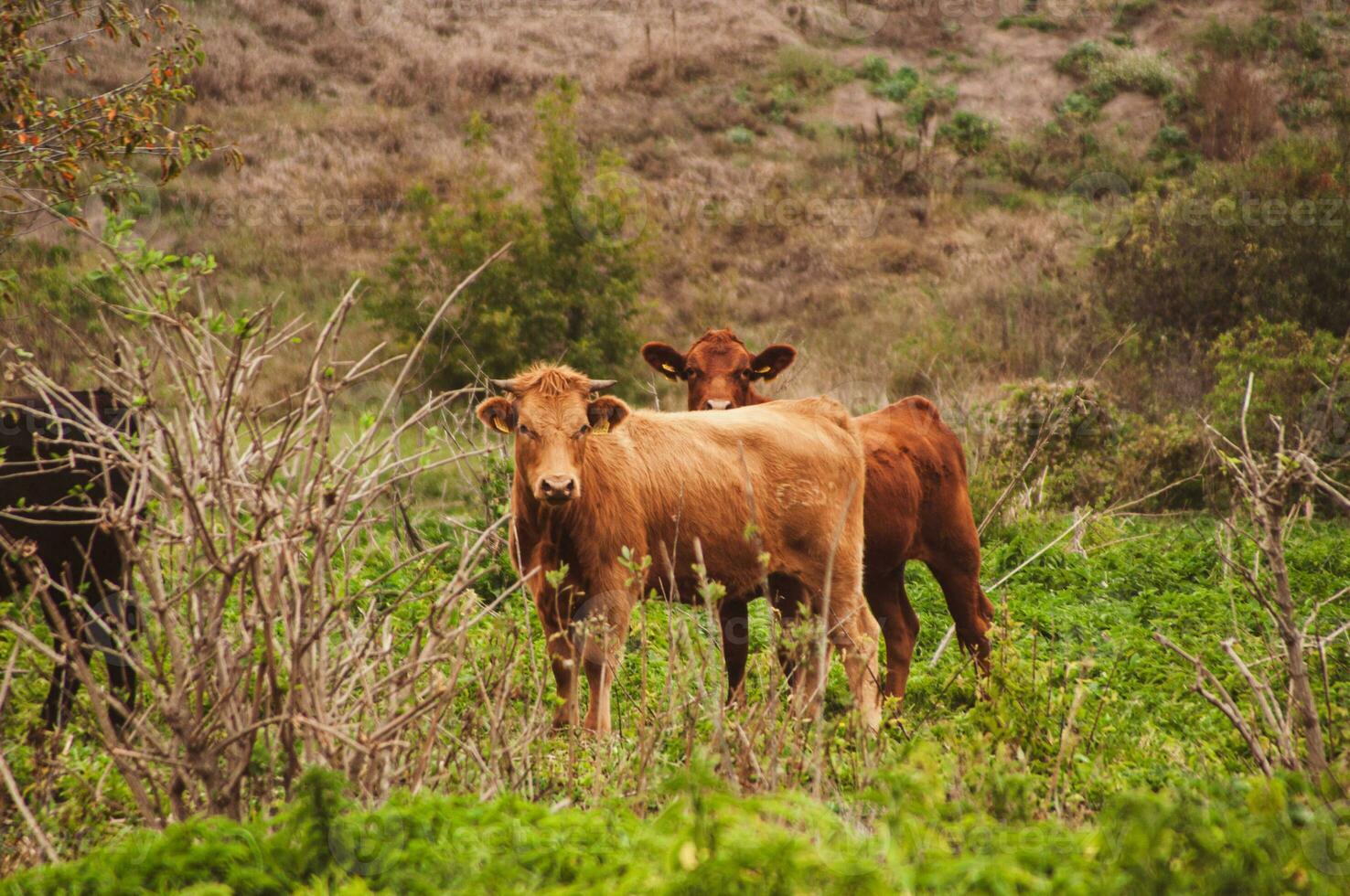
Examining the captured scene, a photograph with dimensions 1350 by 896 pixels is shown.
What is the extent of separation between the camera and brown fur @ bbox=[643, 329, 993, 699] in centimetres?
732

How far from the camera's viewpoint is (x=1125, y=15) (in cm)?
4538

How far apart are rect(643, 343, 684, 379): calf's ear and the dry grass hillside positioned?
426 inches

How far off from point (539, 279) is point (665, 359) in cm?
1283

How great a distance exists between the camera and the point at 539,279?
21.8 m

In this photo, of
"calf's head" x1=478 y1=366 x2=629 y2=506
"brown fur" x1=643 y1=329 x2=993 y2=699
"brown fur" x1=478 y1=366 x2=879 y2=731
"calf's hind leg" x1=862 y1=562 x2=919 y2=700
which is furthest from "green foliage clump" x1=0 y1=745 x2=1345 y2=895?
"brown fur" x1=643 y1=329 x2=993 y2=699

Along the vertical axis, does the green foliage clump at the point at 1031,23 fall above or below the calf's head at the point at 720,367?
above

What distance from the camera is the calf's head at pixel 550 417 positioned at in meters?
6.08

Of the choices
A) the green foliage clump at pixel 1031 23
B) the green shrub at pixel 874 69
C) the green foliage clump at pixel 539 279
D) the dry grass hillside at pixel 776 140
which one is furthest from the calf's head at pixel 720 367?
the green foliage clump at pixel 1031 23

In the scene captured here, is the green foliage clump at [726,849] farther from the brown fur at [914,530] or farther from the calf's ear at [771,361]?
the calf's ear at [771,361]

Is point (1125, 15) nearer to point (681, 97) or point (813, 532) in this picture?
point (681, 97)

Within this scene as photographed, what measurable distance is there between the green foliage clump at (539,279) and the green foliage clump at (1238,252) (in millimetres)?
8905

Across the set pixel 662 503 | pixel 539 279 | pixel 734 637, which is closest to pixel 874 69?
pixel 539 279

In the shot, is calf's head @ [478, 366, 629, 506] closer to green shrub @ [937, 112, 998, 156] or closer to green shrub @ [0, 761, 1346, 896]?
green shrub @ [0, 761, 1346, 896]

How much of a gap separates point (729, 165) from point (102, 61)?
776 inches
